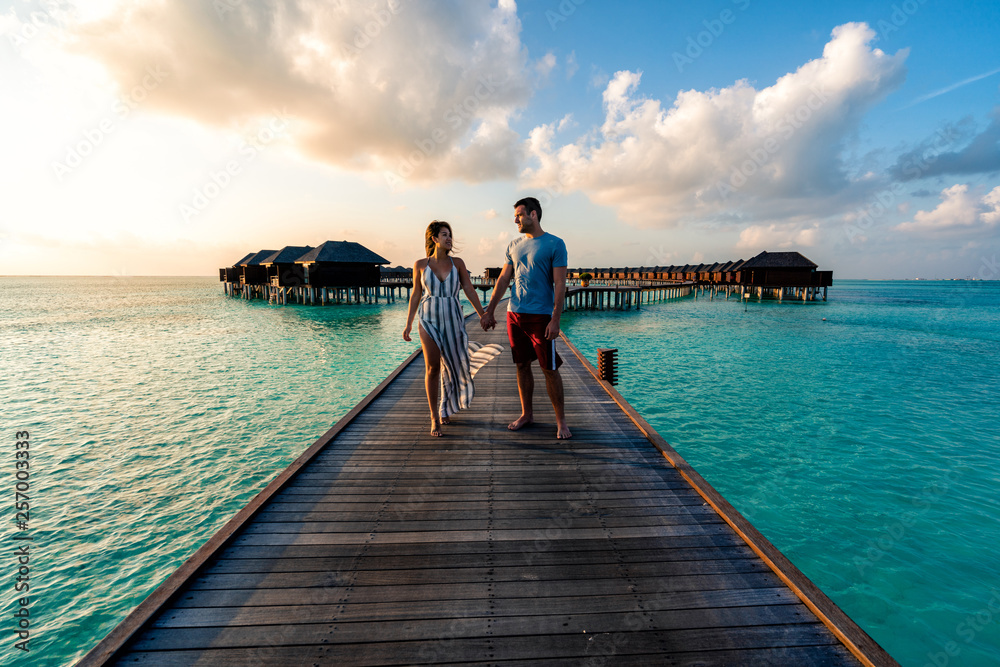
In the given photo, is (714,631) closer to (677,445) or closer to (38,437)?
(677,445)

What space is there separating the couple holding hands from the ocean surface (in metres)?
3.70

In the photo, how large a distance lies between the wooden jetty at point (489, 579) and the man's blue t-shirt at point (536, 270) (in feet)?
4.89

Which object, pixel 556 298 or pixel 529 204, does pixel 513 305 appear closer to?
pixel 556 298

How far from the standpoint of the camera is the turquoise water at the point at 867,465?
4.25 m

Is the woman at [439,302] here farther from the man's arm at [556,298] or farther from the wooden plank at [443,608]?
the wooden plank at [443,608]

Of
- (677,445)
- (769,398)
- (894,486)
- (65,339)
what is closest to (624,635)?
(677,445)

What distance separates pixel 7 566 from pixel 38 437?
17.4 ft

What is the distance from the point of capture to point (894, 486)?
21.5 ft

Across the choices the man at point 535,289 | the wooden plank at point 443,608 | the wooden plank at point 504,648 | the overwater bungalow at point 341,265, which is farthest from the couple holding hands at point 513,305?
the overwater bungalow at point 341,265

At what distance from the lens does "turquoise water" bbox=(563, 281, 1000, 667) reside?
425 cm

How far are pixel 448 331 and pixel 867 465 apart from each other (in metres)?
7.93

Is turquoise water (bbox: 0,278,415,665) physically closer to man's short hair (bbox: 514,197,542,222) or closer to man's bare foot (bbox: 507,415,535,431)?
man's bare foot (bbox: 507,415,535,431)

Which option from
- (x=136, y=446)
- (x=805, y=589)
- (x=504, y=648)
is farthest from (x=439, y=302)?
(x=136, y=446)

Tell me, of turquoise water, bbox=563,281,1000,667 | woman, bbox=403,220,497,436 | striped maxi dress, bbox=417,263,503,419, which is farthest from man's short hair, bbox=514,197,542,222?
turquoise water, bbox=563,281,1000,667
